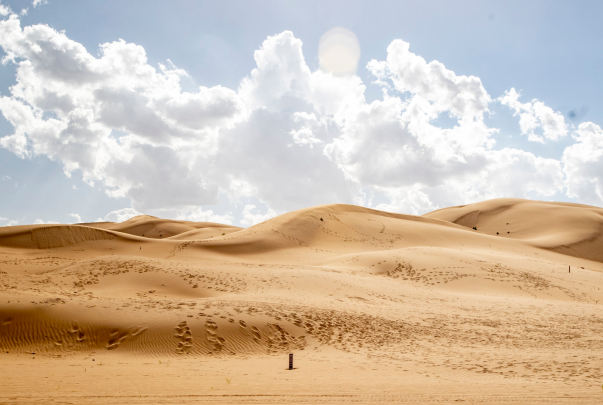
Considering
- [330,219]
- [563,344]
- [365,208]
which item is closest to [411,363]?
[563,344]

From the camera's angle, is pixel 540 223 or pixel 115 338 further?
pixel 540 223

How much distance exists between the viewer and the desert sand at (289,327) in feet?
26.5

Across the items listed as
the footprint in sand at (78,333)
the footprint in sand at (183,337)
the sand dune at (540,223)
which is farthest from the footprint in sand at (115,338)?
the sand dune at (540,223)

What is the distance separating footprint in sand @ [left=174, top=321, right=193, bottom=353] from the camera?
464 inches

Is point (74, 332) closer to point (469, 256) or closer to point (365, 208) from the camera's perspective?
point (469, 256)

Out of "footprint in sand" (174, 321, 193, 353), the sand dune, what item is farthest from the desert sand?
the sand dune

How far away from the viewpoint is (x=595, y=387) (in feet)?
26.1

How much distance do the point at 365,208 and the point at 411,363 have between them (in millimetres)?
38319

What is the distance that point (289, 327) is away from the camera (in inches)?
540

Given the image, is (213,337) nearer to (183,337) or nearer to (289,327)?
(183,337)

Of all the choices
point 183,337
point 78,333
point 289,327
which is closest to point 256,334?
point 289,327

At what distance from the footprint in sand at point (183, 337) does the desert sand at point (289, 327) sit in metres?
0.03

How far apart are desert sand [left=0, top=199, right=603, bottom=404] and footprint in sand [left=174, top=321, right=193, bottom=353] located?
0.03 metres

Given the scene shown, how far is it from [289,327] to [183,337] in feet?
11.6
